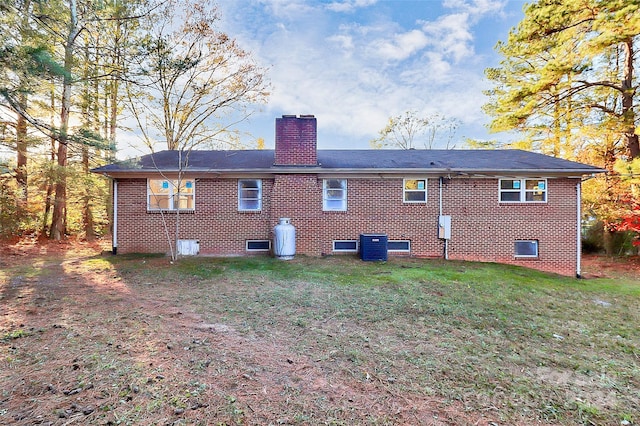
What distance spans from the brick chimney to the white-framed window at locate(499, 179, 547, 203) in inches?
264

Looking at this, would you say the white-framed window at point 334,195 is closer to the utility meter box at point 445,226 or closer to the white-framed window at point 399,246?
the white-framed window at point 399,246

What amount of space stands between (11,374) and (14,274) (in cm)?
628

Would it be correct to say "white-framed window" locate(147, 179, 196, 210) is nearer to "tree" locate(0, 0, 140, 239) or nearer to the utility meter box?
"tree" locate(0, 0, 140, 239)

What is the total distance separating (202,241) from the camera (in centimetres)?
984

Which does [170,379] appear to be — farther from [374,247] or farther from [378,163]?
[378,163]

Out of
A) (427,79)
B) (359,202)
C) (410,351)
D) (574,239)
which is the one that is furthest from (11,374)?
(427,79)

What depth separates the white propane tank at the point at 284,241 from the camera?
357 inches

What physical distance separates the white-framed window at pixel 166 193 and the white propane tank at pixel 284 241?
11.1 feet

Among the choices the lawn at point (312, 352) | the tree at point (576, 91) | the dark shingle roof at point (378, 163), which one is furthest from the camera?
the tree at point (576, 91)

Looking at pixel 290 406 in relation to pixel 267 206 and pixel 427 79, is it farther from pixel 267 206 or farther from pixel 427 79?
pixel 427 79

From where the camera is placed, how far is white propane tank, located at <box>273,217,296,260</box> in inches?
357

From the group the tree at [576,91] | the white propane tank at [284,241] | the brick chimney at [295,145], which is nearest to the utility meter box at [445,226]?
the brick chimney at [295,145]

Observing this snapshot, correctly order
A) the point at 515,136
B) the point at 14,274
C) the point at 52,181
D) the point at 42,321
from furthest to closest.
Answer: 1. the point at 515,136
2. the point at 52,181
3. the point at 14,274
4. the point at 42,321

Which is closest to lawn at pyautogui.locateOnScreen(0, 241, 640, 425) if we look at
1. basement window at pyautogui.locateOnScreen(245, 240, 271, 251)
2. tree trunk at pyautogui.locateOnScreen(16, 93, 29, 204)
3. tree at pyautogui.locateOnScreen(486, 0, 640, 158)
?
basement window at pyautogui.locateOnScreen(245, 240, 271, 251)
